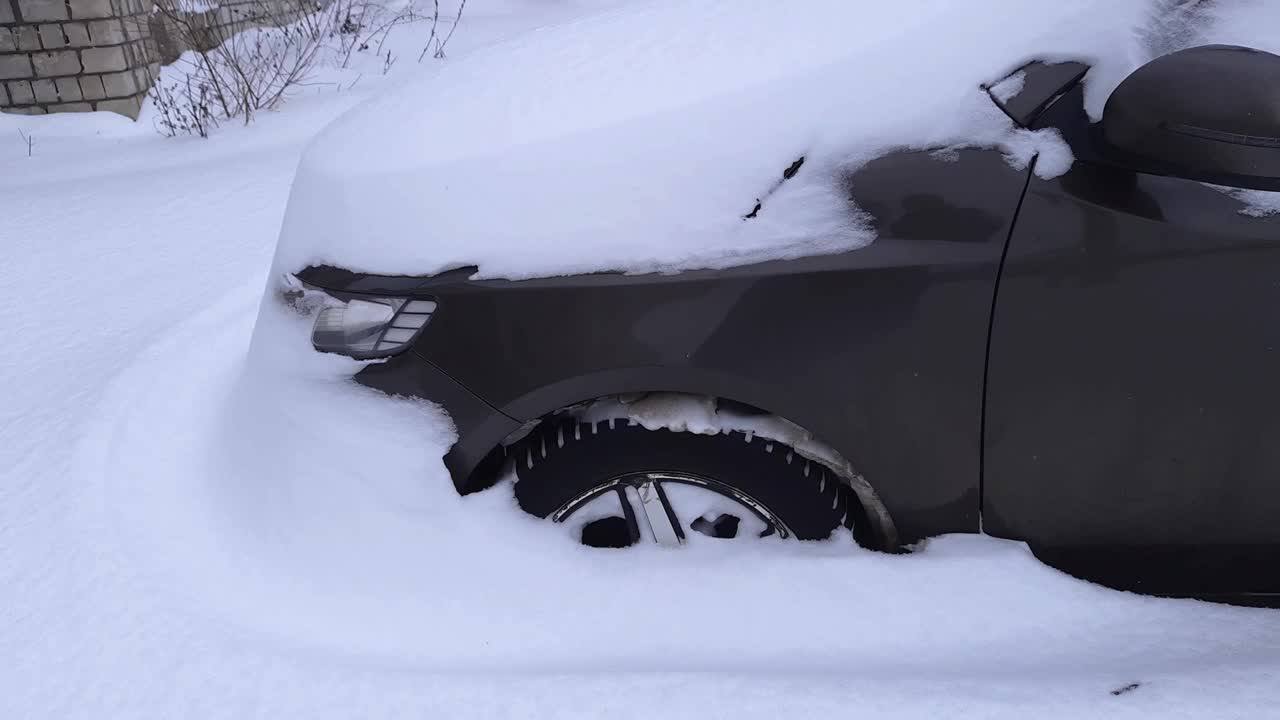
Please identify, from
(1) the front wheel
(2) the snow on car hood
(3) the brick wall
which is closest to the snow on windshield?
(2) the snow on car hood

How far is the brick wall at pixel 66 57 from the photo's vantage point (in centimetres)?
594

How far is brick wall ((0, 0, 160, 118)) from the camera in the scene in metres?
5.94

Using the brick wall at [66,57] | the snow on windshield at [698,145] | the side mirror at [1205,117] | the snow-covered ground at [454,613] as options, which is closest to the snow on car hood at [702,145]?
the snow on windshield at [698,145]

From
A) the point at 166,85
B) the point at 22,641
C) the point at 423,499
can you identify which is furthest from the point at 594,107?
the point at 166,85

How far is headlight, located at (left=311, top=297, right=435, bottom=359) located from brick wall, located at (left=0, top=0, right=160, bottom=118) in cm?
584

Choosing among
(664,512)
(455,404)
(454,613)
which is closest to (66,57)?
(455,404)

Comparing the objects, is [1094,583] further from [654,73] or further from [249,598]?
[249,598]

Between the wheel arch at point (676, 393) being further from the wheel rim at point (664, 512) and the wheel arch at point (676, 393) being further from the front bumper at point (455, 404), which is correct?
the wheel rim at point (664, 512)

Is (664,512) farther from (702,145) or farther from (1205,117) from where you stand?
(1205,117)

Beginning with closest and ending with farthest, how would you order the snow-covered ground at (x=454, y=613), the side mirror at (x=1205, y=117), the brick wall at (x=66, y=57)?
the side mirror at (x=1205, y=117), the snow-covered ground at (x=454, y=613), the brick wall at (x=66, y=57)

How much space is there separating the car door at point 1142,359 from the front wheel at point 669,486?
35 centimetres

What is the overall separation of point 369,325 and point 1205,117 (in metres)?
1.44

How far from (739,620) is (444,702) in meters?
0.55

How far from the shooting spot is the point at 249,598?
5.55 feet
